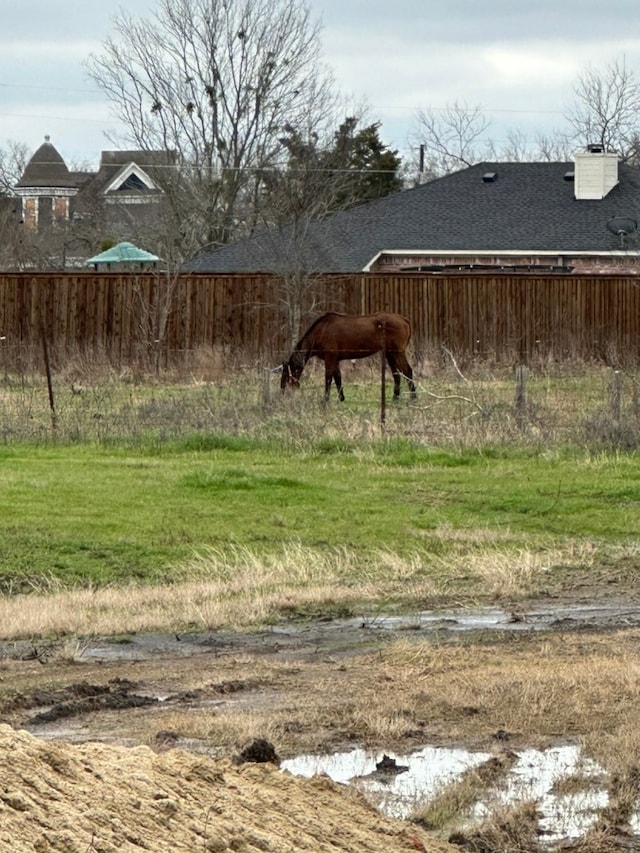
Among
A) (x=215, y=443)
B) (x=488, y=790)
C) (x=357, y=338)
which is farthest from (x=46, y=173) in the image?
(x=488, y=790)

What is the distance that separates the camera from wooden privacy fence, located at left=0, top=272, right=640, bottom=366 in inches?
1363

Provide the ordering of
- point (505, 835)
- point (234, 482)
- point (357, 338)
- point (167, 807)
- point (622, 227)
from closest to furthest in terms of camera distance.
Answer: point (167, 807), point (505, 835), point (234, 482), point (357, 338), point (622, 227)

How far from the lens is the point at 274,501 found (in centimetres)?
1541

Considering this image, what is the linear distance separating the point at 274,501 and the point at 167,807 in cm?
1021

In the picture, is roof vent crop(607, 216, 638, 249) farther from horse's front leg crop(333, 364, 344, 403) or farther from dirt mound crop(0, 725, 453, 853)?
dirt mound crop(0, 725, 453, 853)

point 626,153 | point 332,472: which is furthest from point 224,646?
point 626,153

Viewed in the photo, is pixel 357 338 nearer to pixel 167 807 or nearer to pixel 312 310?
pixel 312 310

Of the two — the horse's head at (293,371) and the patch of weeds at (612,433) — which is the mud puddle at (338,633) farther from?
the horse's head at (293,371)

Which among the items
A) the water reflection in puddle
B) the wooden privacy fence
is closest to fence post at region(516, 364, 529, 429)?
the water reflection in puddle

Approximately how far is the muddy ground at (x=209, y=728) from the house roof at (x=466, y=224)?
1093 inches

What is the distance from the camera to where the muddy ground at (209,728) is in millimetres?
5051

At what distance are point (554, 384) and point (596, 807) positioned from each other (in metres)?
20.9

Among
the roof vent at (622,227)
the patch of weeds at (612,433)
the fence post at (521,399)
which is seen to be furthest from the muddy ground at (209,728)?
the roof vent at (622,227)

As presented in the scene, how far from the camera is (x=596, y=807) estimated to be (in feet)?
20.3
